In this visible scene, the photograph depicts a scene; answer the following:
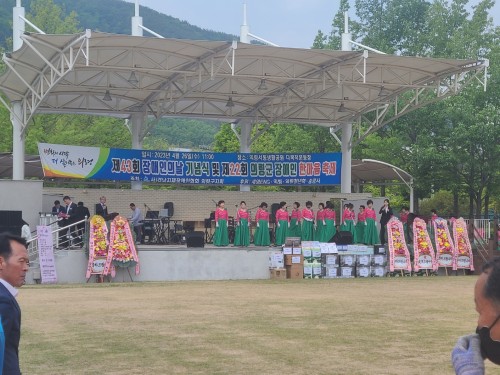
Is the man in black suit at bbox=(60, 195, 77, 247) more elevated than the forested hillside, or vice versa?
the forested hillside

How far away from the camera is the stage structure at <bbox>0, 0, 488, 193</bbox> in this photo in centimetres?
2623

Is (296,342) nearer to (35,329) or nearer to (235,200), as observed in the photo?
(35,329)

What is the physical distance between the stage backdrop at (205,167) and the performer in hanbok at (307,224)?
13.0ft

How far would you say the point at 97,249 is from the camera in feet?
79.2

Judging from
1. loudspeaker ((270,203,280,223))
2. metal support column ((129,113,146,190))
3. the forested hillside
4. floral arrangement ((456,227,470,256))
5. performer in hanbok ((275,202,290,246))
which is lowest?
floral arrangement ((456,227,470,256))

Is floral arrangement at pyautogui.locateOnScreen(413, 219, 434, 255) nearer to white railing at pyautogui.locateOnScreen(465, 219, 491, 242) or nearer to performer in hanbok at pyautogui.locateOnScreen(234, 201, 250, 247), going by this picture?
white railing at pyautogui.locateOnScreen(465, 219, 491, 242)

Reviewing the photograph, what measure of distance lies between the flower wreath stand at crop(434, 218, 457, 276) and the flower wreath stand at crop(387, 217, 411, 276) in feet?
3.43

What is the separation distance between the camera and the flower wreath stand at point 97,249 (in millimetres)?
24047

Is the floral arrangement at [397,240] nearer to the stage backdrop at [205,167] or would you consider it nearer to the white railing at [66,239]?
the stage backdrop at [205,167]

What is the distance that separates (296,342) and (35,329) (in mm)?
3947

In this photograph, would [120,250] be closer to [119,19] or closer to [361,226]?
[361,226]

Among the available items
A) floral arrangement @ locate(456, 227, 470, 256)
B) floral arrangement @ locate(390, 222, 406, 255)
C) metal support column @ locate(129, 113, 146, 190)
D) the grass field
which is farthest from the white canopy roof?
the grass field

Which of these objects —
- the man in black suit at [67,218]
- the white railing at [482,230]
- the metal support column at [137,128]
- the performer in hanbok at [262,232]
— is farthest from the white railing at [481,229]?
the metal support column at [137,128]

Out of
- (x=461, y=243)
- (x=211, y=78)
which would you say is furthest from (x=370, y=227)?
(x=211, y=78)
